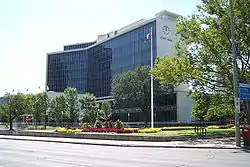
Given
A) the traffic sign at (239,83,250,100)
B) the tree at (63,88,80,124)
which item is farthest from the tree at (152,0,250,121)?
the tree at (63,88,80,124)

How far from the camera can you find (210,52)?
3127 cm

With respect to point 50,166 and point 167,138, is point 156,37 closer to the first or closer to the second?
point 167,138

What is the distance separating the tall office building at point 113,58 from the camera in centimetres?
8438

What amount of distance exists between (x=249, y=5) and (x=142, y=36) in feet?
195

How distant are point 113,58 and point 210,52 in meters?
71.9

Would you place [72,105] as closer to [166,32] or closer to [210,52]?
[166,32]

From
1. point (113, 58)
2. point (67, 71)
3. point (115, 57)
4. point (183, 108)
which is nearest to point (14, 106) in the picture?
point (183, 108)

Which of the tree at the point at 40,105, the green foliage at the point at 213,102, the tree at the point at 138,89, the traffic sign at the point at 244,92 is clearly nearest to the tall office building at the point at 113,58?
the tree at the point at 138,89

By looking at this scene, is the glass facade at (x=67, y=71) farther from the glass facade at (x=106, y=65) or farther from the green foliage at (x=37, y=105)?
the green foliage at (x=37, y=105)

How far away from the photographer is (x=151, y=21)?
278ft

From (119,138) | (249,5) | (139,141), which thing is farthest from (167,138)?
(249,5)

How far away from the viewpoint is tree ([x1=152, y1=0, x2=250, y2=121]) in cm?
3014

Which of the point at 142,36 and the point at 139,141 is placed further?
the point at 142,36

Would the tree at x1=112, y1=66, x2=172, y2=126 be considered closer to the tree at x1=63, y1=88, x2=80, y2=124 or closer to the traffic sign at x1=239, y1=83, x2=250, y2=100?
the tree at x1=63, y1=88, x2=80, y2=124
